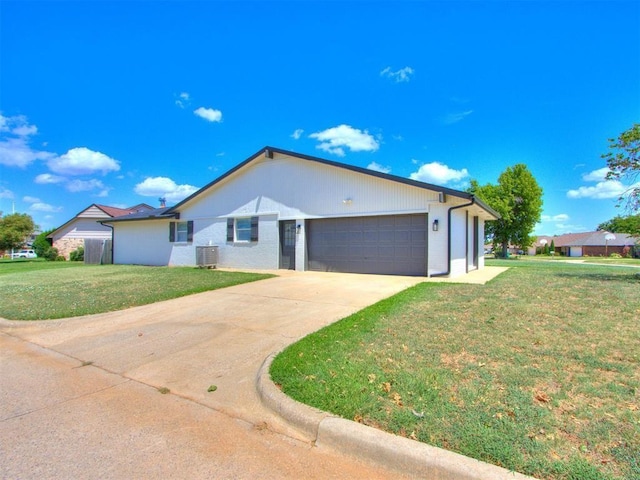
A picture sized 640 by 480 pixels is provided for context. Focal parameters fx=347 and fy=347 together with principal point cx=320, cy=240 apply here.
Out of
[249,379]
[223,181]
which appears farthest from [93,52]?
[249,379]

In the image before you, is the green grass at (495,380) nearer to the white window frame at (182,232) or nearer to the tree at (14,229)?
the white window frame at (182,232)

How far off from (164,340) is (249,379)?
2249mm

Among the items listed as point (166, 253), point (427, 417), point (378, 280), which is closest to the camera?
point (427, 417)

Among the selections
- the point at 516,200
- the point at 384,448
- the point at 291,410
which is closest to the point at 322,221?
the point at 291,410

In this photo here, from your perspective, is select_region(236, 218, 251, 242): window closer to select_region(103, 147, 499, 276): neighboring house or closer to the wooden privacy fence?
select_region(103, 147, 499, 276): neighboring house

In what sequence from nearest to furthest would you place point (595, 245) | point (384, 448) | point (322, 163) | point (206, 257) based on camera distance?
point (384, 448)
point (322, 163)
point (206, 257)
point (595, 245)

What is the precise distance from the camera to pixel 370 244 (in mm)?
12945

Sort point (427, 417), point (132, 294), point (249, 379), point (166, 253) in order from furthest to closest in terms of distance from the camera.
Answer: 1. point (166, 253)
2. point (132, 294)
3. point (249, 379)
4. point (427, 417)

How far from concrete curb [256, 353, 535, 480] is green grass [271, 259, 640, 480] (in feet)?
0.32

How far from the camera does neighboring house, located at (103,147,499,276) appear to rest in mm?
11852

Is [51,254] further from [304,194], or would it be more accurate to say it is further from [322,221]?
[322,221]

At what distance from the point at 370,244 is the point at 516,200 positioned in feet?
100

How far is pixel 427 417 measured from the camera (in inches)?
108

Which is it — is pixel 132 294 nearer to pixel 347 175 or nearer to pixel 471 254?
pixel 347 175
